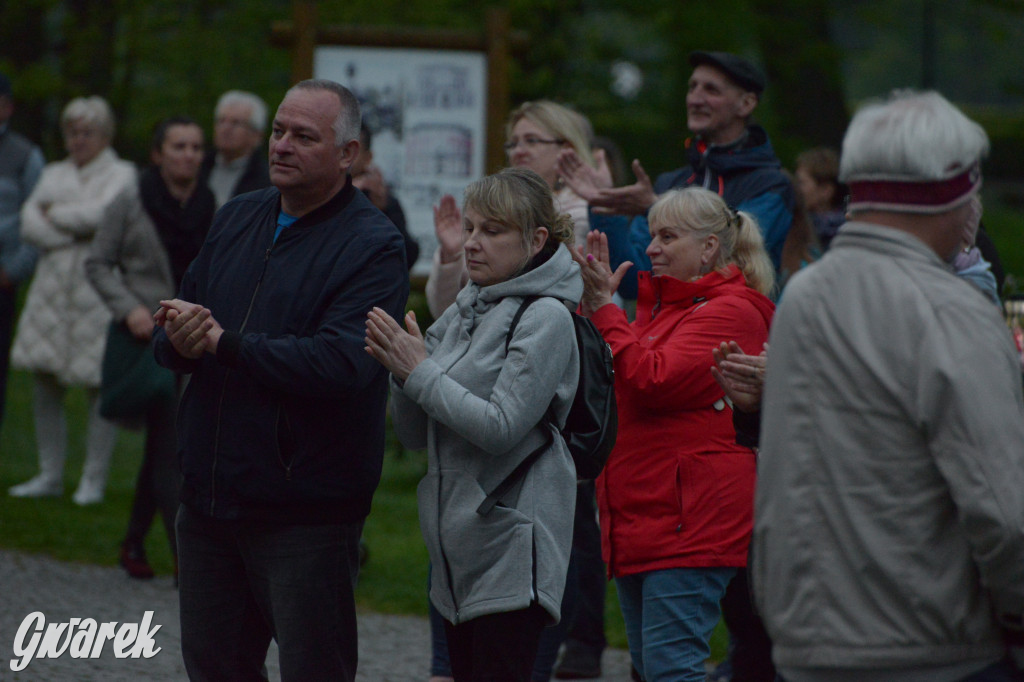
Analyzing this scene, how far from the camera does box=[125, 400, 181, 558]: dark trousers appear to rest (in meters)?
6.84

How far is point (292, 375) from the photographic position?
3.65 metres

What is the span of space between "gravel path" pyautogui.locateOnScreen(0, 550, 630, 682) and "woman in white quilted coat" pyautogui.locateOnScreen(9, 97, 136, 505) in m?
1.41

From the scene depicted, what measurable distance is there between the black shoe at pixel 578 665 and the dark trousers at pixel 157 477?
2020mm

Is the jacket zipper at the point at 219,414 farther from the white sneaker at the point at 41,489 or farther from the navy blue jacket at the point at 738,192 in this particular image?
the white sneaker at the point at 41,489

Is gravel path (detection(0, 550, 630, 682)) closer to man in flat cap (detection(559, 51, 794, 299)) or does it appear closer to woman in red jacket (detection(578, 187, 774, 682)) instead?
woman in red jacket (detection(578, 187, 774, 682))

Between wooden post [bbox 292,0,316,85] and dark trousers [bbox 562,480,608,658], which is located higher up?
wooden post [bbox 292,0,316,85]

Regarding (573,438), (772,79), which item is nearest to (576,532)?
(573,438)

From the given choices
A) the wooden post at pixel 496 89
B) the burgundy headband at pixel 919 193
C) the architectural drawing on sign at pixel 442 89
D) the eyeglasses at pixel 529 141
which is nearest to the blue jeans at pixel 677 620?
the burgundy headband at pixel 919 193

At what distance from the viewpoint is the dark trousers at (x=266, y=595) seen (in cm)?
377

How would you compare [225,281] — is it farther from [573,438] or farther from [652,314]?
[652,314]

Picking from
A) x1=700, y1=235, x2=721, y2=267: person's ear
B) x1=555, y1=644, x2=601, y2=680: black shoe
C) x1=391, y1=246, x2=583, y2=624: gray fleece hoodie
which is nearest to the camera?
x1=391, y1=246, x2=583, y2=624: gray fleece hoodie

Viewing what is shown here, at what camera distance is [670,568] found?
420cm

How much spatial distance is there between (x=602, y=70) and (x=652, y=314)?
43.6 ft

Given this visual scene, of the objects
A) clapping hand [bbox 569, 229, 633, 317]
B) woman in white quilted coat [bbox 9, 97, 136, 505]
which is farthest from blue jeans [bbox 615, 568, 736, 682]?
woman in white quilted coat [bbox 9, 97, 136, 505]
